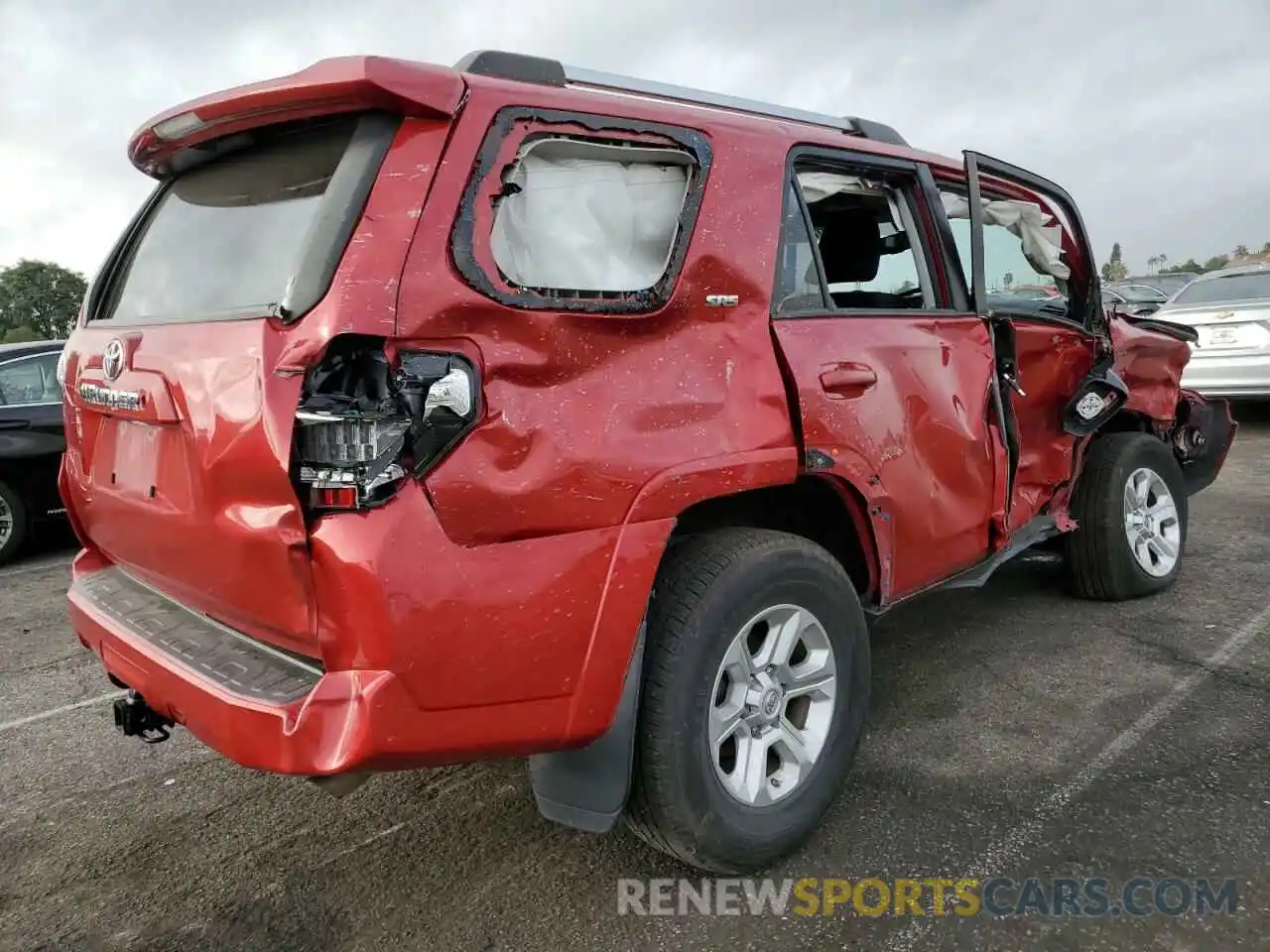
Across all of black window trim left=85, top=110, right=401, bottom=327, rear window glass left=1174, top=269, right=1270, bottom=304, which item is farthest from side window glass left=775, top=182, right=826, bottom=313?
rear window glass left=1174, top=269, right=1270, bottom=304

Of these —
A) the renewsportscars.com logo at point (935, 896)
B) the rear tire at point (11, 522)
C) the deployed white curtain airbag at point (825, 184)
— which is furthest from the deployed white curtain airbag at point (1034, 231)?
the rear tire at point (11, 522)

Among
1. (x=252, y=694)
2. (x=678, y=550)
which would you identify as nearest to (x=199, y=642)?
(x=252, y=694)

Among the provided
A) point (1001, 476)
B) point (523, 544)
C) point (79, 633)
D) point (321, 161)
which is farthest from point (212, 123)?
point (1001, 476)

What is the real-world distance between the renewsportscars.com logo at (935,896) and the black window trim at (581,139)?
1475 millimetres

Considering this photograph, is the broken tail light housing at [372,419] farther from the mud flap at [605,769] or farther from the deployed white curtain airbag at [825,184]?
the deployed white curtain airbag at [825,184]

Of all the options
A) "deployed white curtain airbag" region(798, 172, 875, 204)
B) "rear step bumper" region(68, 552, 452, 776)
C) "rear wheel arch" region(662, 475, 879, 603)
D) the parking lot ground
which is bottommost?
the parking lot ground

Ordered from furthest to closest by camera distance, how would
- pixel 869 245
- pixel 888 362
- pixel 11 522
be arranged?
pixel 11 522 < pixel 869 245 < pixel 888 362

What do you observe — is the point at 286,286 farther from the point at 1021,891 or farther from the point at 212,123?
the point at 1021,891

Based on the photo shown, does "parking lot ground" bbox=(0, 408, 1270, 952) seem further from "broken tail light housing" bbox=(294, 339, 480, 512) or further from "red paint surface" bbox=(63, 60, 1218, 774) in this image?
"broken tail light housing" bbox=(294, 339, 480, 512)

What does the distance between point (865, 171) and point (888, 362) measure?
683 mm

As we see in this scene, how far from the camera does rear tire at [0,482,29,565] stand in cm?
638

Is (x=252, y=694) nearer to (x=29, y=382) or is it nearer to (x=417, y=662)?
(x=417, y=662)

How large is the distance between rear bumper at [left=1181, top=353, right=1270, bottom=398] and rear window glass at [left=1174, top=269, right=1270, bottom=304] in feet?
2.47

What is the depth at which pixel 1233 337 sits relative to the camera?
→ 870cm
